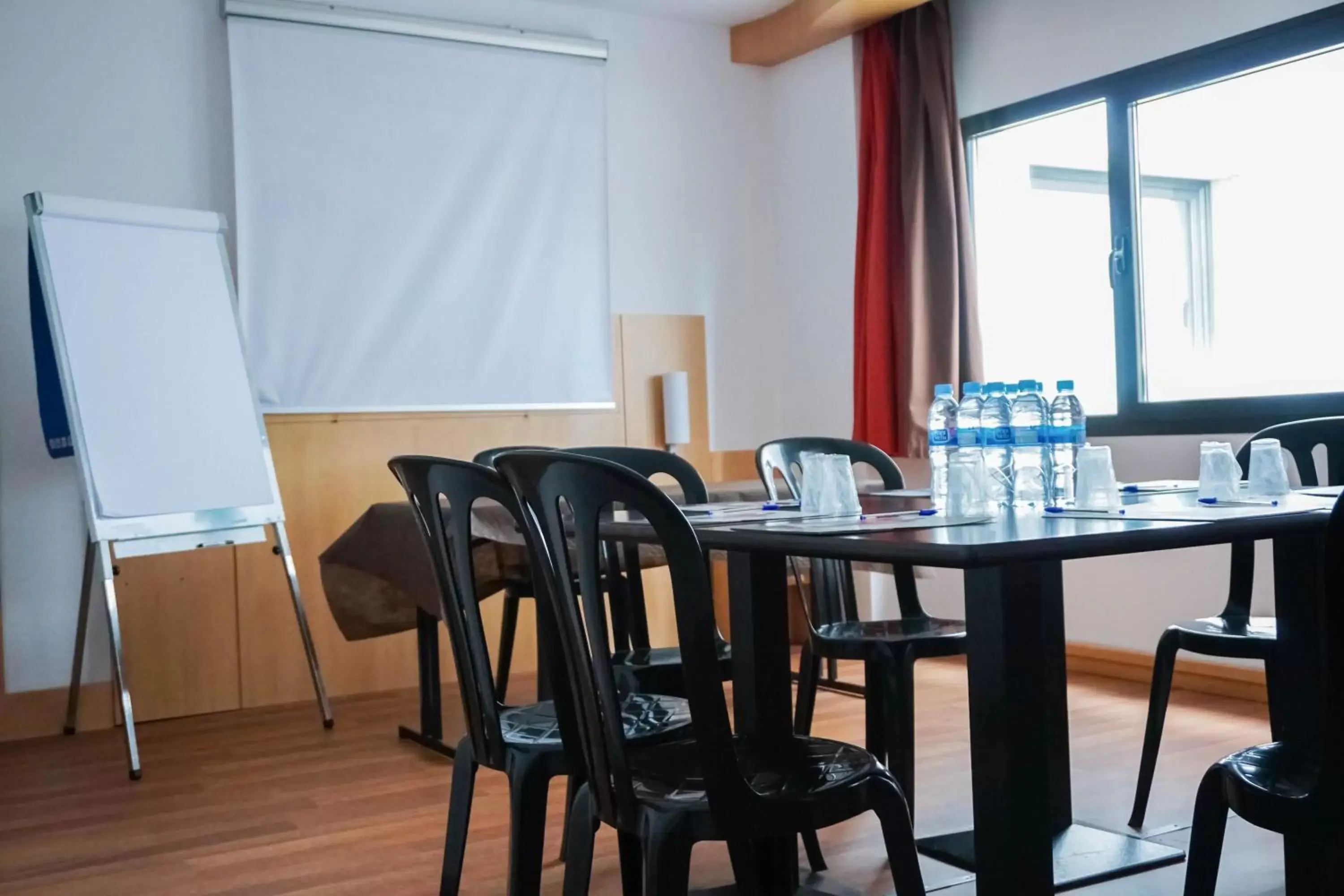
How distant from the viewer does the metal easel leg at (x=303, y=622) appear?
4074mm

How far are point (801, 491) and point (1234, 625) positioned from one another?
3.01ft

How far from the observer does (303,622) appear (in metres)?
4.07

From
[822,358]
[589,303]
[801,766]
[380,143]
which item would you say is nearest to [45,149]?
[380,143]

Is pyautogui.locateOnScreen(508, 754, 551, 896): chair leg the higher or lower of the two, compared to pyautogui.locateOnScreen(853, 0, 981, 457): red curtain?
lower

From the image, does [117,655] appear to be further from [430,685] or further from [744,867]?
[744,867]

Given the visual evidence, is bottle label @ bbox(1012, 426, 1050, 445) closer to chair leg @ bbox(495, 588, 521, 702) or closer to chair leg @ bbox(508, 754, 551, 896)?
chair leg @ bbox(508, 754, 551, 896)

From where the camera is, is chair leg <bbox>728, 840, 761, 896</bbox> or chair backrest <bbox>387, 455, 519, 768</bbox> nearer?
chair leg <bbox>728, 840, 761, 896</bbox>

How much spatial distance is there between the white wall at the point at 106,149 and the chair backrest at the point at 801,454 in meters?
2.32

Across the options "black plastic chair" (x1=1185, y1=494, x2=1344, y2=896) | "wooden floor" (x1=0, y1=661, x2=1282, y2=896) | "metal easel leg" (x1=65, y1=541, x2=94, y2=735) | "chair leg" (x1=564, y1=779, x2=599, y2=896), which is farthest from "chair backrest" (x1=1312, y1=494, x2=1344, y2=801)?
"metal easel leg" (x1=65, y1=541, x2=94, y2=735)

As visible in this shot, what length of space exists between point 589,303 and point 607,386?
1.12 feet

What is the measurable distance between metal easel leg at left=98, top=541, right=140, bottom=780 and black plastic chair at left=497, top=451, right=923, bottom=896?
2.23 metres

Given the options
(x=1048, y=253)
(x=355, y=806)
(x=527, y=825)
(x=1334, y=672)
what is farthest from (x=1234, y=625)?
(x=1048, y=253)

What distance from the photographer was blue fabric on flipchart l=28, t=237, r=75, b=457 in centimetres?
396

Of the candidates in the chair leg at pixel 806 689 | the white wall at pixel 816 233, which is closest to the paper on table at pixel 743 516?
the chair leg at pixel 806 689
